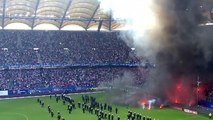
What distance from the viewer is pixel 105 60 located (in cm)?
5866

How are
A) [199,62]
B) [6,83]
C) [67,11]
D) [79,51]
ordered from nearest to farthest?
[199,62] → [6,83] → [67,11] → [79,51]

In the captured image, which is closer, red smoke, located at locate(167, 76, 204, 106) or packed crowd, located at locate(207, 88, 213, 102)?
red smoke, located at locate(167, 76, 204, 106)

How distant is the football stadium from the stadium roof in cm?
14

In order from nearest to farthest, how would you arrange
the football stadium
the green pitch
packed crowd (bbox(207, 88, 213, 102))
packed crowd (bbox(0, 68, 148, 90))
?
the football stadium, the green pitch, packed crowd (bbox(207, 88, 213, 102)), packed crowd (bbox(0, 68, 148, 90))

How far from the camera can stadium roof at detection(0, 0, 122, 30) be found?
48.5m

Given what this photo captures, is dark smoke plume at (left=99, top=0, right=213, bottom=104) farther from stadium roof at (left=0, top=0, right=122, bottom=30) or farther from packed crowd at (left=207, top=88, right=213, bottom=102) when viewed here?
stadium roof at (left=0, top=0, right=122, bottom=30)

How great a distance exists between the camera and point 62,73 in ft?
177

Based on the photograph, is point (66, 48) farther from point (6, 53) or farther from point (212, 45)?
point (212, 45)

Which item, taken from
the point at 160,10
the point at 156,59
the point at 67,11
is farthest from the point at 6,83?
the point at 160,10

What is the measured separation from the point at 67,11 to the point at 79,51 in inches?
347

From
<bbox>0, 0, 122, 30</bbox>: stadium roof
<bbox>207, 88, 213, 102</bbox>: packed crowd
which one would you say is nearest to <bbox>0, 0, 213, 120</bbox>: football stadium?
<bbox>207, 88, 213, 102</bbox>: packed crowd

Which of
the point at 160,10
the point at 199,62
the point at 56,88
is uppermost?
the point at 160,10

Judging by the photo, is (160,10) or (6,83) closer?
(160,10)

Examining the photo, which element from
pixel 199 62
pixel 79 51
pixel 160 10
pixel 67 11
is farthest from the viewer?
pixel 79 51
